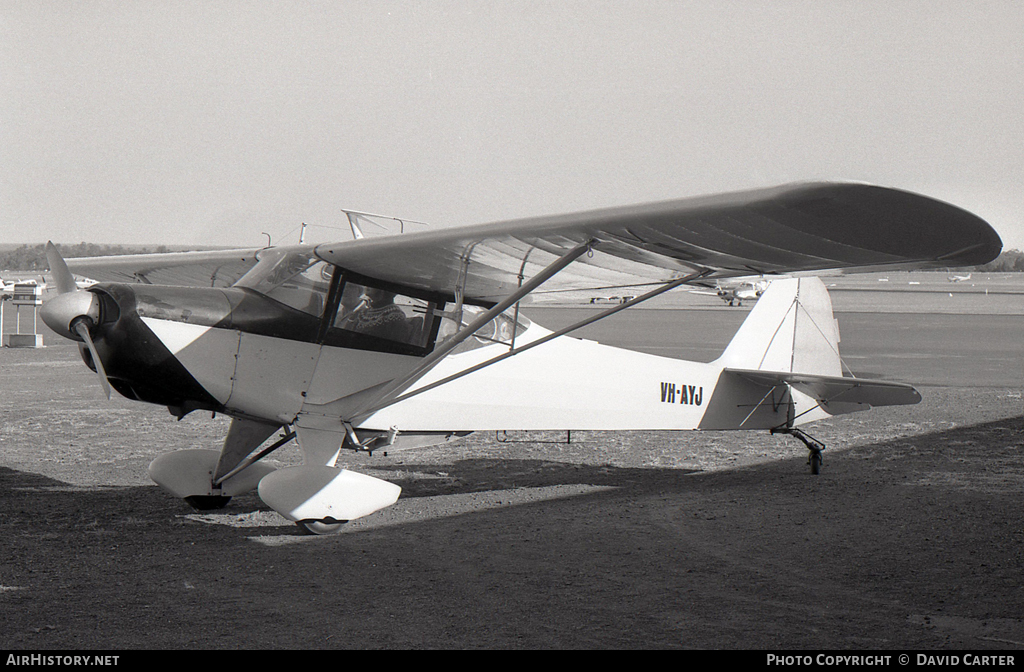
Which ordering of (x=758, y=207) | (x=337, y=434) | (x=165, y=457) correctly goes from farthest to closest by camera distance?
(x=165, y=457) < (x=337, y=434) < (x=758, y=207)

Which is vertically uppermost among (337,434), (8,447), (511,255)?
(511,255)

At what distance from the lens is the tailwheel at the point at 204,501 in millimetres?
6684

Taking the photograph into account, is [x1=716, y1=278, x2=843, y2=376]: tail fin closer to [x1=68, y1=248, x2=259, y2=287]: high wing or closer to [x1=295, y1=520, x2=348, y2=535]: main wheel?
[x1=295, y1=520, x2=348, y2=535]: main wheel

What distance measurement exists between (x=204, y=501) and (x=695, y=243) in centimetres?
422

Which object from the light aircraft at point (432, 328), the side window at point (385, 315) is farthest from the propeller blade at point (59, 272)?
the side window at point (385, 315)

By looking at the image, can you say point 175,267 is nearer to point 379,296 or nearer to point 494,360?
point 379,296

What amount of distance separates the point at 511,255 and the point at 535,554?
1891 mm

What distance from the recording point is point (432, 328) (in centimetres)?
657

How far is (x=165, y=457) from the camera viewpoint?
22.4 ft

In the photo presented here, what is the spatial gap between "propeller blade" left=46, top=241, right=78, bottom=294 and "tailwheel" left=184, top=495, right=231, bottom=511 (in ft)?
6.04

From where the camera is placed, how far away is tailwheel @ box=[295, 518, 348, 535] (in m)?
5.68

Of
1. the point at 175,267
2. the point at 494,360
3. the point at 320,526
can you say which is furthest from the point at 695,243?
the point at 175,267
